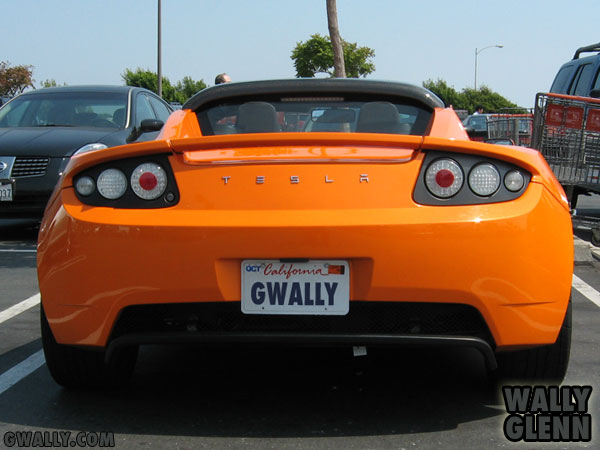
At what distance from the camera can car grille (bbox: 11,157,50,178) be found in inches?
350

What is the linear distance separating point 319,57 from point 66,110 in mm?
83860

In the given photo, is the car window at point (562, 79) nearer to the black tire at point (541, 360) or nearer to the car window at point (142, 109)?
the car window at point (142, 109)

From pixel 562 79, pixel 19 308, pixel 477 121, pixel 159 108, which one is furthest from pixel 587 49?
pixel 477 121

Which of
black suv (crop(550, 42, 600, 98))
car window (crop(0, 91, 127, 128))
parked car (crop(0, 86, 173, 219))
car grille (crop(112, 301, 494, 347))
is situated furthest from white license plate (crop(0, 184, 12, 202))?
black suv (crop(550, 42, 600, 98))

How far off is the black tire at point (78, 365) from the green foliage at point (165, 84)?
290ft

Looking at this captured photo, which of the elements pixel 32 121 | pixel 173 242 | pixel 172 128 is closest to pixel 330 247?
pixel 173 242

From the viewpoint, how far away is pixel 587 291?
6.34m

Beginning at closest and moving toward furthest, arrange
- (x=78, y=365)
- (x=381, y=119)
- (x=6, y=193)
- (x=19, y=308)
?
(x=78, y=365), (x=381, y=119), (x=19, y=308), (x=6, y=193)

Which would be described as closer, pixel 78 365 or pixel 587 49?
pixel 78 365

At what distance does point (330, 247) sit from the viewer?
3.01 metres

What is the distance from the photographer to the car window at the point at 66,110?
9867mm

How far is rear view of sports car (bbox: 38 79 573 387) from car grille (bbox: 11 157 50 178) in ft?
19.0

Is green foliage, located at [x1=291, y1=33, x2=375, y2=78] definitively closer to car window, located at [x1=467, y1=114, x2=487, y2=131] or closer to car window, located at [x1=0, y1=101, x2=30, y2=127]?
car window, located at [x1=467, y1=114, x2=487, y2=131]

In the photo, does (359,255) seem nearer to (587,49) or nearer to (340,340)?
(340,340)
